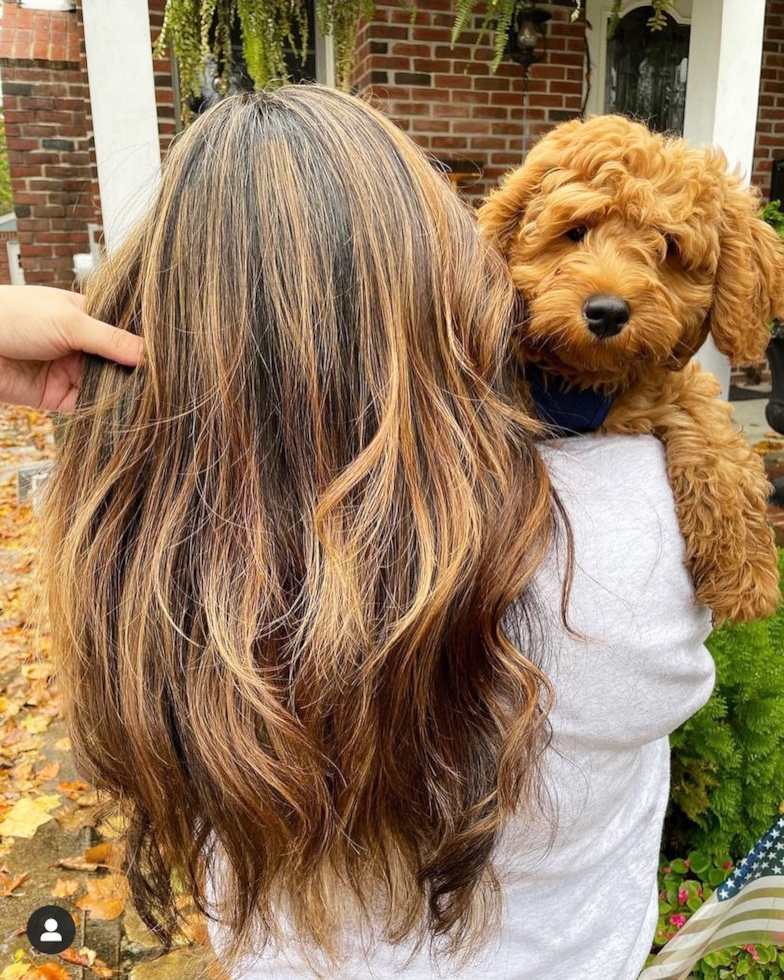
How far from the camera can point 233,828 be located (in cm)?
92

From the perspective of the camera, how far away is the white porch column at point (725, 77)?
3.49m

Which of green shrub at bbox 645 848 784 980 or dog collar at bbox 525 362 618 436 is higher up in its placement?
dog collar at bbox 525 362 618 436

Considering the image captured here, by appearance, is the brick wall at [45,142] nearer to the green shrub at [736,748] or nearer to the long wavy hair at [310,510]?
the green shrub at [736,748]

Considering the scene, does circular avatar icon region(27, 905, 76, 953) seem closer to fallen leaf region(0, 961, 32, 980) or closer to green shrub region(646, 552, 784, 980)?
fallen leaf region(0, 961, 32, 980)

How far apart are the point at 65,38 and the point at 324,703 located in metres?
9.25

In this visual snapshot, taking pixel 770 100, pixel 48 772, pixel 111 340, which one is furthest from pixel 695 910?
pixel 770 100

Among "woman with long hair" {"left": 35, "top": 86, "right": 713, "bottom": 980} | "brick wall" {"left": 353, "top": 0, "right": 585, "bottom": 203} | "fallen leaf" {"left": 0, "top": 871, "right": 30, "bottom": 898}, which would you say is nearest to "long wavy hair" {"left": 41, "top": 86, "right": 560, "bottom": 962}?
"woman with long hair" {"left": 35, "top": 86, "right": 713, "bottom": 980}

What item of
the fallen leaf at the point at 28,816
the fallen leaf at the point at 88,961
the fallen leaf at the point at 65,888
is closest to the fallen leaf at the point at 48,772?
the fallen leaf at the point at 28,816

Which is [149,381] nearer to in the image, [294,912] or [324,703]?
[324,703]

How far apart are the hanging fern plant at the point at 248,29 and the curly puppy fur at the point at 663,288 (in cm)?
107

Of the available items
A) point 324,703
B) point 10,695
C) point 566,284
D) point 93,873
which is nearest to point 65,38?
point 10,695

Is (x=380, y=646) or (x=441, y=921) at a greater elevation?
(x=380, y=646)

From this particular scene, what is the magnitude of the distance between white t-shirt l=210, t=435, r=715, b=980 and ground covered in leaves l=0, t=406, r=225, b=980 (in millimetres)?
670

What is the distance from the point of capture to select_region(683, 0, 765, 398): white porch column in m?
3.49
